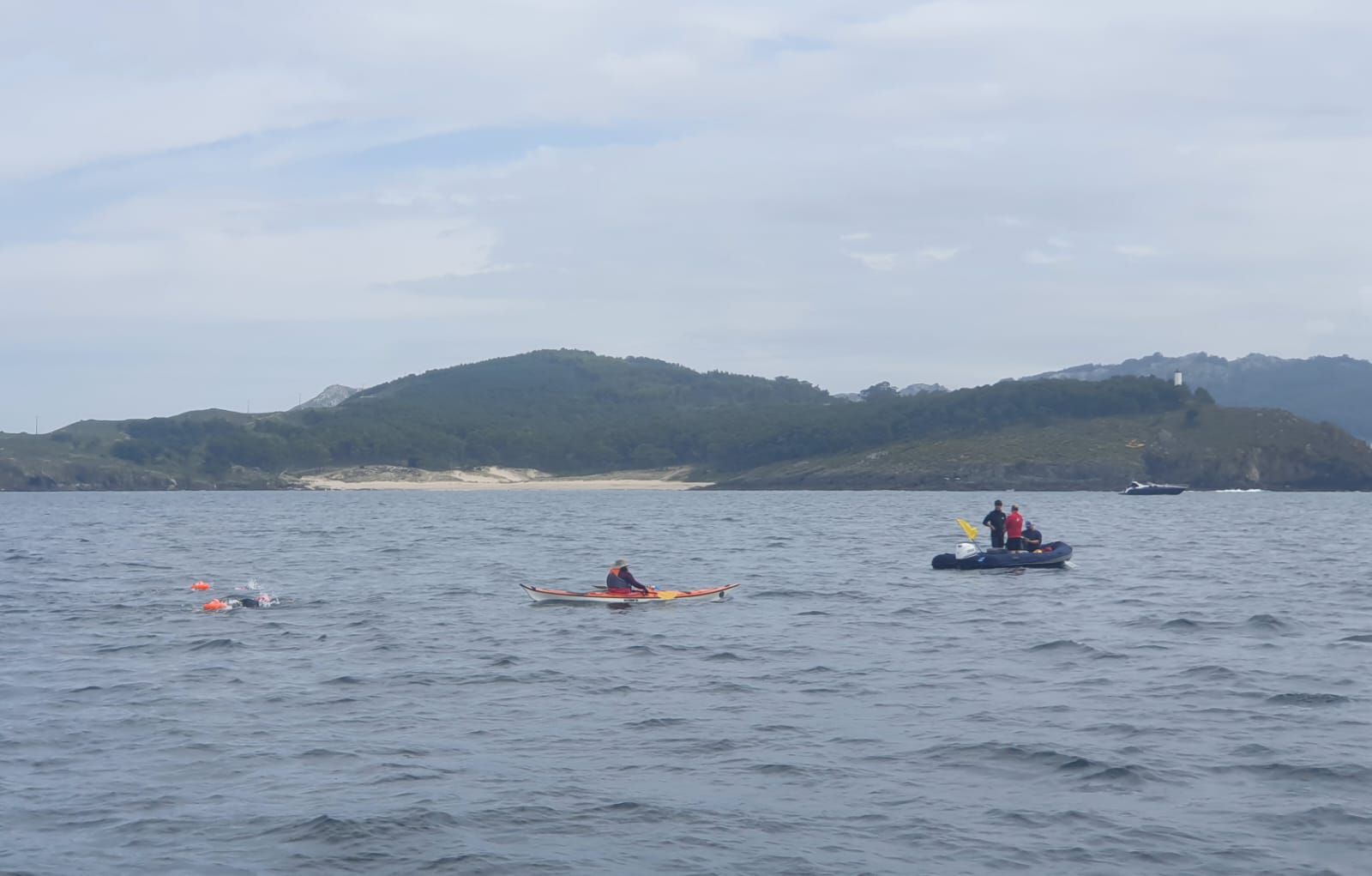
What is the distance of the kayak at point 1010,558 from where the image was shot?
4738 centimetres

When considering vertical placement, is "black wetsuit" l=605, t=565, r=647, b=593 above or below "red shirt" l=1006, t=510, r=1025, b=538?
below

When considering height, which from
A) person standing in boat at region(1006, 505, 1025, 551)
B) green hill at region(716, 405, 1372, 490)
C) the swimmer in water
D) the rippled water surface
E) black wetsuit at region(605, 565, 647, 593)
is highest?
green hill at region(716, 405, 1372, 490)

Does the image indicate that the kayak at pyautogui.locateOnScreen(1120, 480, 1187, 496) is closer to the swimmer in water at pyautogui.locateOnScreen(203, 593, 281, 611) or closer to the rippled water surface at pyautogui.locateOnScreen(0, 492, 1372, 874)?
the rippled water surface at pyautogui.locateOnScreen(0, 492, 1372, 874)

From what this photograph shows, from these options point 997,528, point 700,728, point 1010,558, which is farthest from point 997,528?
point 700,728

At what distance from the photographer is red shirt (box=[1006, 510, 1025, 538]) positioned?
47875mm

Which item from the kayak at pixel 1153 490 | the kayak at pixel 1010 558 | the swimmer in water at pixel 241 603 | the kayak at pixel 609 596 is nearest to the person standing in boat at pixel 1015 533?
the kayak at pixel 1010 558

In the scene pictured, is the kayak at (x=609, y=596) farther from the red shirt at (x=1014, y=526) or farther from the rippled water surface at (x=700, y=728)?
the red shirt at (x=1014, y=526)

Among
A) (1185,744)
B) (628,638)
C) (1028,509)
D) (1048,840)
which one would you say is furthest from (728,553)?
(1028,509)

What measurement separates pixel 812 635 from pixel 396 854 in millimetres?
18125

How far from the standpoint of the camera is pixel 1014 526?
4794 cm

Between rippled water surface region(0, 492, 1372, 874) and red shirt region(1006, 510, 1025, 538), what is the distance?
1.43m

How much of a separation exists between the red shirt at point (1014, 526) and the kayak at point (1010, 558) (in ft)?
2.16

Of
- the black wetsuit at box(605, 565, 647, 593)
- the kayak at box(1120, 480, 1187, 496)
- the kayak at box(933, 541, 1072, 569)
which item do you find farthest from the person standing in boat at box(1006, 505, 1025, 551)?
the kayak at box(1120, 480, 1187, 496)

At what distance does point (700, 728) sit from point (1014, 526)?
28924 mm
